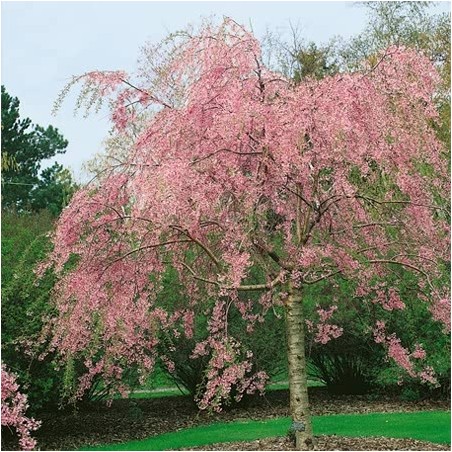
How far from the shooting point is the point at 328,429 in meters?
9.86

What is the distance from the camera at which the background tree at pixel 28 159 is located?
81.1 feet

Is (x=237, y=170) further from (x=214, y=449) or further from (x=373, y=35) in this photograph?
(x=373, y=35)

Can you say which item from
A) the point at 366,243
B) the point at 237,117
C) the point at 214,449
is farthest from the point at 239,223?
the point at 214,449

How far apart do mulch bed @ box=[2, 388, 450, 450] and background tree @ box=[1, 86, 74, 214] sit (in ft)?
39.9

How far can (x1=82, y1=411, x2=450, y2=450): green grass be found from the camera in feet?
30.2

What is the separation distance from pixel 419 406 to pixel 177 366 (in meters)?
3.97

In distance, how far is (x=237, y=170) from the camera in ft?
23.5

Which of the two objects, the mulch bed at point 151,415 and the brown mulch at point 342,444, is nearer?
the brown mulch at point 342,444

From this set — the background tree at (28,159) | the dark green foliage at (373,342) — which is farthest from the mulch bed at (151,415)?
the background tree at (28,159)

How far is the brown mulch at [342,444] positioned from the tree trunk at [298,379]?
0.72 feet

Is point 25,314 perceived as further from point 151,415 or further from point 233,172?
point 233,172

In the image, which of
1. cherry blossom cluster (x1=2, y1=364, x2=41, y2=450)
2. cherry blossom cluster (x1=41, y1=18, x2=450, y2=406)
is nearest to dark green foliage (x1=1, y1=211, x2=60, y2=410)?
cherry blossom cluster (x1=41, y1=18, x2=450, y2=406)

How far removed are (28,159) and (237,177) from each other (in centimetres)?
2029

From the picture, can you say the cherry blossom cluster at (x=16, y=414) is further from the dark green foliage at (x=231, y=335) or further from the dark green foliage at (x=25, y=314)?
the dark green foliage at (x=231, y=335)
